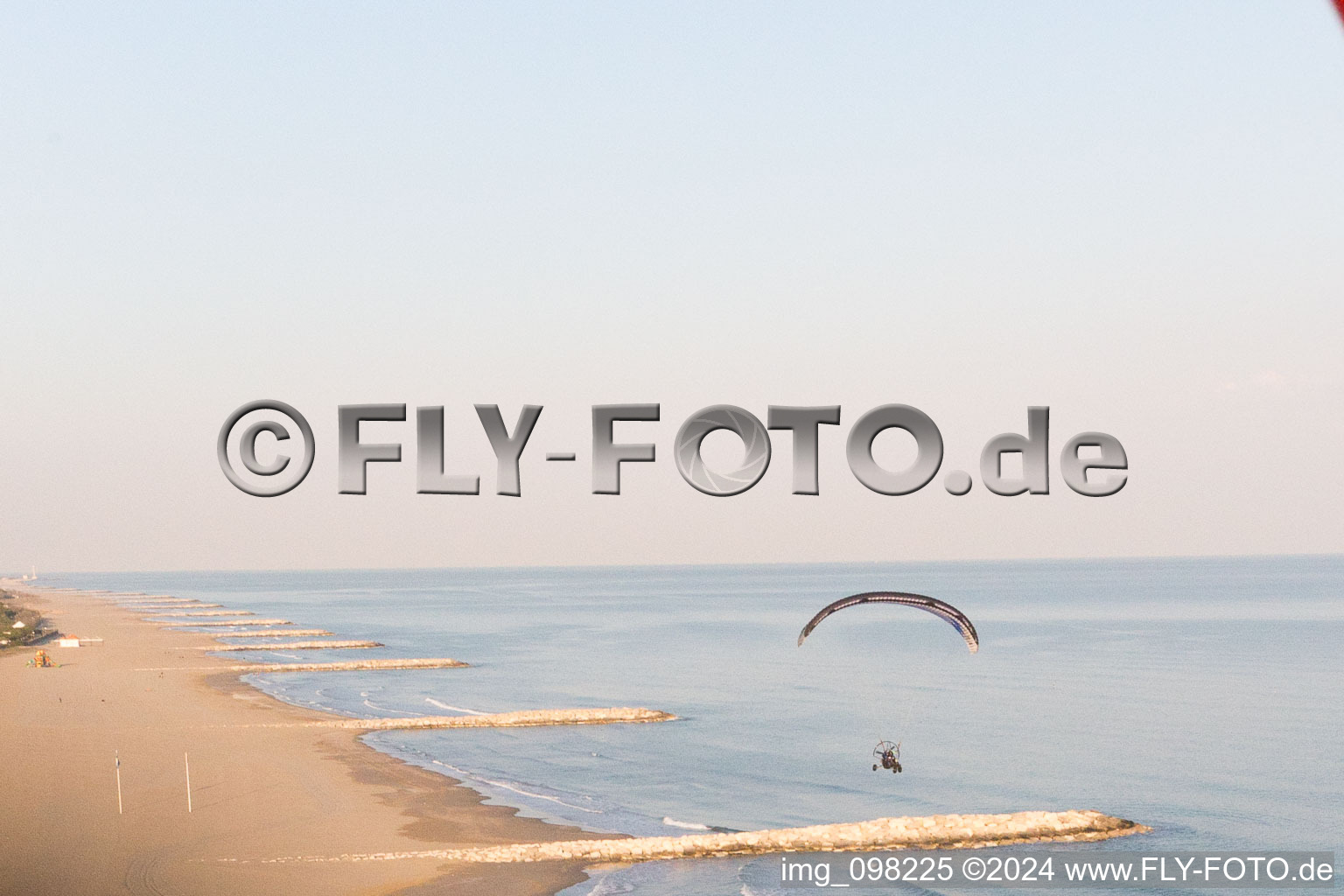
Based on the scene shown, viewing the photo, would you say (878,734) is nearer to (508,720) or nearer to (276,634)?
(508,720)

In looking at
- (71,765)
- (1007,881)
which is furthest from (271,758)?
(1007,881)

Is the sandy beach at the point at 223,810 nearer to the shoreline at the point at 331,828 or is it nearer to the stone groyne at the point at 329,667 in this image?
the shoreline at the point at 331,828

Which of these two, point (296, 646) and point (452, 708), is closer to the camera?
point (452, 708)

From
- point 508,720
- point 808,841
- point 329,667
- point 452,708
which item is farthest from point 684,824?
point 329,667

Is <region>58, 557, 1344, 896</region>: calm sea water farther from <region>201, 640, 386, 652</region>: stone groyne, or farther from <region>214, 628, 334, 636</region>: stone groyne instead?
<region>214, 628, 334, 636</region>: stone groyne

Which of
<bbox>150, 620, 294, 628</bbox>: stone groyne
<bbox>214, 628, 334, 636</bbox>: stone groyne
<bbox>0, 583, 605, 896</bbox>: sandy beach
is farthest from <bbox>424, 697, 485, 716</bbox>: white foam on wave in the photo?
<bbox>150, 620, 294, 628</bbox>: stone groyne
